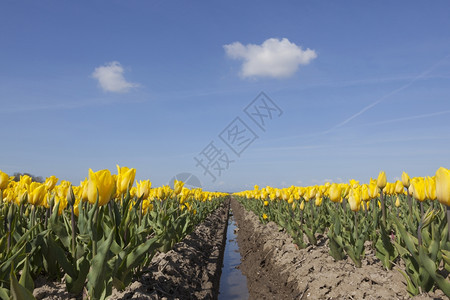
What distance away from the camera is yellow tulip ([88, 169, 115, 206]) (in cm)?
281

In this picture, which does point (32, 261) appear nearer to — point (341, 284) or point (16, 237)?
point (16, 237)

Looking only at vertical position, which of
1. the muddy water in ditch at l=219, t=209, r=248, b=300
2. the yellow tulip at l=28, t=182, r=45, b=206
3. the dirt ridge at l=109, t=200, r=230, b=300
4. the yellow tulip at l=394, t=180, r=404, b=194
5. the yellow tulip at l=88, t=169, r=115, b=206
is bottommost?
the muddy water in ditch at l=219, t=209, r=248, b=300

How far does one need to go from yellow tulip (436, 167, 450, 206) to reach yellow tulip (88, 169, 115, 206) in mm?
2904

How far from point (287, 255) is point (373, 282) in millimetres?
2850

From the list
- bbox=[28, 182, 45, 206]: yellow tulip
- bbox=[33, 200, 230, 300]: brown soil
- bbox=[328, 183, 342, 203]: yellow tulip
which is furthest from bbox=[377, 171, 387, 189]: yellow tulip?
bbox=[28, 182, 45, 206]: yellow tulip

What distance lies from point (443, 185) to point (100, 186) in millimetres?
3006

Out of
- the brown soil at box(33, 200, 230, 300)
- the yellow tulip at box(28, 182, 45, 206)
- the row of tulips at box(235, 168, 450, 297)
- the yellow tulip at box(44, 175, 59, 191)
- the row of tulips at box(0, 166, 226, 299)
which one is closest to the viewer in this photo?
the row of tulips at box(0, 166, 226, 299)

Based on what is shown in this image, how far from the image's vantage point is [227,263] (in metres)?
10.2

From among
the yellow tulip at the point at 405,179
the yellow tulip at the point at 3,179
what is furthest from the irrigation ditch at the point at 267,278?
the yellow tulip at the point at 3,179

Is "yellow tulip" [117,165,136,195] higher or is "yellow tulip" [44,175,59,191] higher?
"yellow tulip" [44,175,59,191]

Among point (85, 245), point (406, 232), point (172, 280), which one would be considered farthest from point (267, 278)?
point (85, 245)

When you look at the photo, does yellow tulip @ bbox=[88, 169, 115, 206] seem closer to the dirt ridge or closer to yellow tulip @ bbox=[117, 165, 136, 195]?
yellow tulip @ bbox=[117, 165, 136, 195]

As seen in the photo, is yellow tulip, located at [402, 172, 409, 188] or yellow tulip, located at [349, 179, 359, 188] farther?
yellow tulip, located at [349, 179, 359, 188]

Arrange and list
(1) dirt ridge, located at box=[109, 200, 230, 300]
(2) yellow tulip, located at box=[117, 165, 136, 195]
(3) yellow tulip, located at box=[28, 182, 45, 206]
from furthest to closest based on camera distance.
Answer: (1) dirt ridge, located at box=[109, 200, 230, 300]
(3) yellow tulip, located at box=[28, 182, 45, 206]
(2) yellow tulip, located at box=[117, 165, 136, 195]
